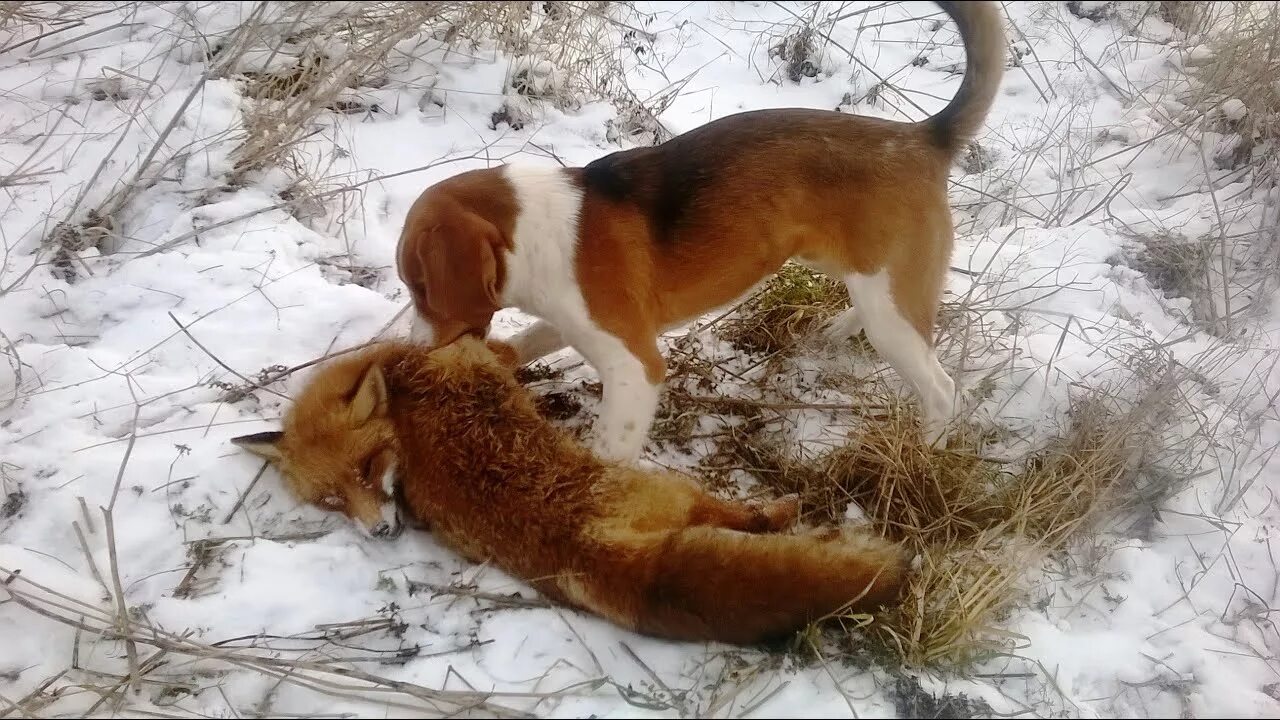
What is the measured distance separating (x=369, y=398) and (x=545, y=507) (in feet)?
2.20

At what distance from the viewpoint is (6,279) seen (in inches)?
117

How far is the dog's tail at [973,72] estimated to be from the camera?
2.43m

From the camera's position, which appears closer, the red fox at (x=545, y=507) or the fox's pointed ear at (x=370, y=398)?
the red fox at (x=545, y=507)

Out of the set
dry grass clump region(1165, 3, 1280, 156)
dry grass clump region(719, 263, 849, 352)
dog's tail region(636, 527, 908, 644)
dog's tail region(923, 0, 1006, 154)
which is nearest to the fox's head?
dog's tail region(636, 527, 908, 644)

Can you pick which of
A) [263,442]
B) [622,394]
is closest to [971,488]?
[622,394]

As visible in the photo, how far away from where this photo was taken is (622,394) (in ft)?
8.23

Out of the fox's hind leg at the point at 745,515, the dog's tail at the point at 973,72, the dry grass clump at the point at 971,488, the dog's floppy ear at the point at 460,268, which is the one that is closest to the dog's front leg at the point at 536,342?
the dog's floppy ear at the point at 460,268

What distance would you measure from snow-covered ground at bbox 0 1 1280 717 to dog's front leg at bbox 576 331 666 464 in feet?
0.92

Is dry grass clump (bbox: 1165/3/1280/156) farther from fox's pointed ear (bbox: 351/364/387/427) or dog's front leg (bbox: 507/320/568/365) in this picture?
fox's pointed ear (bbox: 351/364/387/427)

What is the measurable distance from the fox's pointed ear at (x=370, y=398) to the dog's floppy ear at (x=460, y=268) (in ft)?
0.91

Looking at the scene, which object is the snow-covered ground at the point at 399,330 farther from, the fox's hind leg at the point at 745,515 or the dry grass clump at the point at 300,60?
the fox's hind leg at the point at 745,515

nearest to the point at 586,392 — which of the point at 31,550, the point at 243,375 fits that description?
the point at 243,375

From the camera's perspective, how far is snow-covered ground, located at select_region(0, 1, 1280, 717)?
1962 mm

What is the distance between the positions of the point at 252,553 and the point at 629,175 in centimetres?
166
